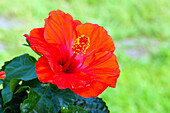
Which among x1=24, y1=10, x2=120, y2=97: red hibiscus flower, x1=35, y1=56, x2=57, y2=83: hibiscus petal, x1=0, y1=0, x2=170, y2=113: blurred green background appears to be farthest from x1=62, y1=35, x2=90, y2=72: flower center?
x1=0, y1=0, x2=170, y2=113: blurred green background

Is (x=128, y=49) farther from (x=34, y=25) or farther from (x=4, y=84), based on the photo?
(x=4, y=84)

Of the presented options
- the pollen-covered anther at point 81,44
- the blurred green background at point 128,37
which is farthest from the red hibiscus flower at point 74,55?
the blurred green background at point 128,37

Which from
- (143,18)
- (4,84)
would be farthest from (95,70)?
(143,18)

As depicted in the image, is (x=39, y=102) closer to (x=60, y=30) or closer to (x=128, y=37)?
(x=60, y=30)

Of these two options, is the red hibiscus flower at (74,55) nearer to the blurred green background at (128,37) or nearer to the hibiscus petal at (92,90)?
the hibiscus petal at (92,90)

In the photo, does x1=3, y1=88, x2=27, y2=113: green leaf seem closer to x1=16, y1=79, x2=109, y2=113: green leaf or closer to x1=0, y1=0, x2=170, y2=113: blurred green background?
x1=16, y1=79, x2=109, y2=113: green leaf
